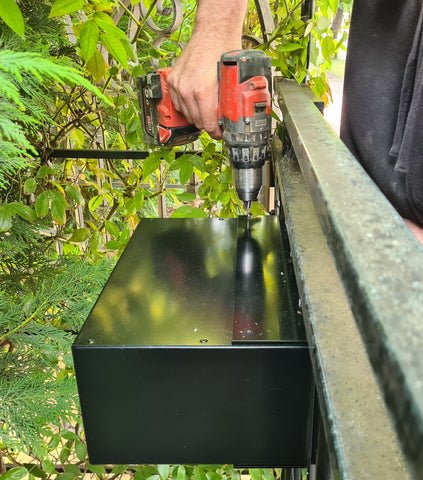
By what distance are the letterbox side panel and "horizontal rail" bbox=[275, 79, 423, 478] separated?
334mm

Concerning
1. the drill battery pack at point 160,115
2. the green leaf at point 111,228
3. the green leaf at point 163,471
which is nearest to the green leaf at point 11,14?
the drill battery pack at point 160,115

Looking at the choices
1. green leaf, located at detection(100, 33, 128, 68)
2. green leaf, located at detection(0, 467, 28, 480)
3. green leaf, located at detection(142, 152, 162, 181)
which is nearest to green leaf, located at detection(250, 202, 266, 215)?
green leaf, located at detection(142, 152, 162, 181)

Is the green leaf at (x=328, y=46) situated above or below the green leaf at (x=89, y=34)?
below

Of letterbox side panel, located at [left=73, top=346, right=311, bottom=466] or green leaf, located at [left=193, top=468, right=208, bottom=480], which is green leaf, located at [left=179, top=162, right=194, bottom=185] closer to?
green leaf, located at [left=193, top=468, right=208, bottom=480]

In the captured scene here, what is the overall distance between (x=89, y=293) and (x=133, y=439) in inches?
16.0

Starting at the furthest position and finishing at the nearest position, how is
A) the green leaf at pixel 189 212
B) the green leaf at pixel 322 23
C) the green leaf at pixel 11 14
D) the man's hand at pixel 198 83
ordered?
the green leaf at pixel 189 212
the green leaf at pixel 322 23
the man's hand at pixel 198 83
the green leaf at pixel 11 14

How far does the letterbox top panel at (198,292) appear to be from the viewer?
0.67m

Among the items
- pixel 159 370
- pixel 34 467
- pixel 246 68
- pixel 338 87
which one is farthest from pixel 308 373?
pixel 338 87

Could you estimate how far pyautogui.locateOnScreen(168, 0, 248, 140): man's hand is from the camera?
3.88 ft

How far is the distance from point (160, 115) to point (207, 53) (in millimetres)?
285

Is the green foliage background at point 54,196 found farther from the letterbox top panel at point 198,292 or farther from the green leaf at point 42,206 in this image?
the letterbox top panel at point 198,292

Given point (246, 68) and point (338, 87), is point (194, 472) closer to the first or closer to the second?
point (246, 68)

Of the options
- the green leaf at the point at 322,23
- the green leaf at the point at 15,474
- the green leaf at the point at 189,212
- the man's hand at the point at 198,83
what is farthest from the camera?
the green leaf at the point at 189,212

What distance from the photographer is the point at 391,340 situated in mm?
185
